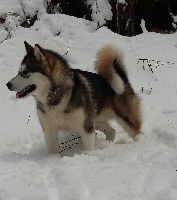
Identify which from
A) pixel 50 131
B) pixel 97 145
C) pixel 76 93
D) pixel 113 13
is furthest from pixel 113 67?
pixel 113 13

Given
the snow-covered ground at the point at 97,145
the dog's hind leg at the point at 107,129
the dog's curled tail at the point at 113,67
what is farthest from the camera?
the dog's hind leg at the point at 107,129

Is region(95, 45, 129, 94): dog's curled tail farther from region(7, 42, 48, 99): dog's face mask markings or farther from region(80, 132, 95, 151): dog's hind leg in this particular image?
region(7, 42, 48, 99): dog's face mask markings

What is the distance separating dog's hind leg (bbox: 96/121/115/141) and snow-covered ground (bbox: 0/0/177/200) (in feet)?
0.31

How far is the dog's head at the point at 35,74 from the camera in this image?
3.70 metres

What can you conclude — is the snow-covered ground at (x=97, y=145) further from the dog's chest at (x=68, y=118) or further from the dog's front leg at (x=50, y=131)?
the dog's chest at (x=68, y=118)

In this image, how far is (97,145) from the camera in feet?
14.7

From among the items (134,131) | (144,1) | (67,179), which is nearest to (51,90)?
(67,179)

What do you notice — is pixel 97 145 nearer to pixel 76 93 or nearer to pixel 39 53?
pixel 76 93

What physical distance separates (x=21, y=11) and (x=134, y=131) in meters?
4.31

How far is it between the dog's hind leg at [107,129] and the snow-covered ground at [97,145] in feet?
0.31

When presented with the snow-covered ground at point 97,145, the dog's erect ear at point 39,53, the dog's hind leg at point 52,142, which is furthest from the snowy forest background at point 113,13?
the dog's erect ear at point 39,53

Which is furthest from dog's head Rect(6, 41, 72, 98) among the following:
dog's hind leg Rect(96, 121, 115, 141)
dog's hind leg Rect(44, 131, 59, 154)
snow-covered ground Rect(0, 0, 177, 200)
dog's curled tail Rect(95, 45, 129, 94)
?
dog's hind leg Rect(96, 121, 115, 141)

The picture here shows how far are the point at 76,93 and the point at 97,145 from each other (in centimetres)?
79

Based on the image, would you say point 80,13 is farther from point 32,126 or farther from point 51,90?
point 51,90
